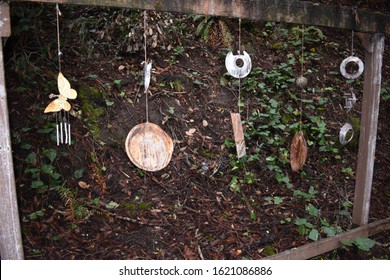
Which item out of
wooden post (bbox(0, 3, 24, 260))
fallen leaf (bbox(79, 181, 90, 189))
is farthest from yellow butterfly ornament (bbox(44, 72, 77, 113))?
fallen leaf (bbox(79, 181, 90, 189))

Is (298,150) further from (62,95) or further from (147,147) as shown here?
(62,95)

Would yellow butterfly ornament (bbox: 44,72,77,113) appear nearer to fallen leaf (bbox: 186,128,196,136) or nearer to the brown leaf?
the brown leaf

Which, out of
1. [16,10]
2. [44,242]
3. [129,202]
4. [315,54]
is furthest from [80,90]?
[315,54]

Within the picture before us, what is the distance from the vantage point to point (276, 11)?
8.18 ft

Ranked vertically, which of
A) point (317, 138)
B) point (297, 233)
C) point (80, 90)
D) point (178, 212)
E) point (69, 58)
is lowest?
point (297, 233)

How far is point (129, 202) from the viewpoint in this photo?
3.44 metres

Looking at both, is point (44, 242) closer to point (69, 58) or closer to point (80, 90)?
point (80, 90)

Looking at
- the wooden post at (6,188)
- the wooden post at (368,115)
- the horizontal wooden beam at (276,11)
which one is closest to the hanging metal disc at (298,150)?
the wooden post at (368,115)

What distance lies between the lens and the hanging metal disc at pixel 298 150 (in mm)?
3160

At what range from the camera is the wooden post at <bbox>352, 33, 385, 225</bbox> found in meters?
3.01

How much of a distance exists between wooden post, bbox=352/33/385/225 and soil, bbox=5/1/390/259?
0.51m

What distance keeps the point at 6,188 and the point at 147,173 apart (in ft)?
6.02

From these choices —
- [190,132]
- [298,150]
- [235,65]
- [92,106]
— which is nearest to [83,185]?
[92,106]

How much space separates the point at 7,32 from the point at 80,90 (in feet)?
6.63
